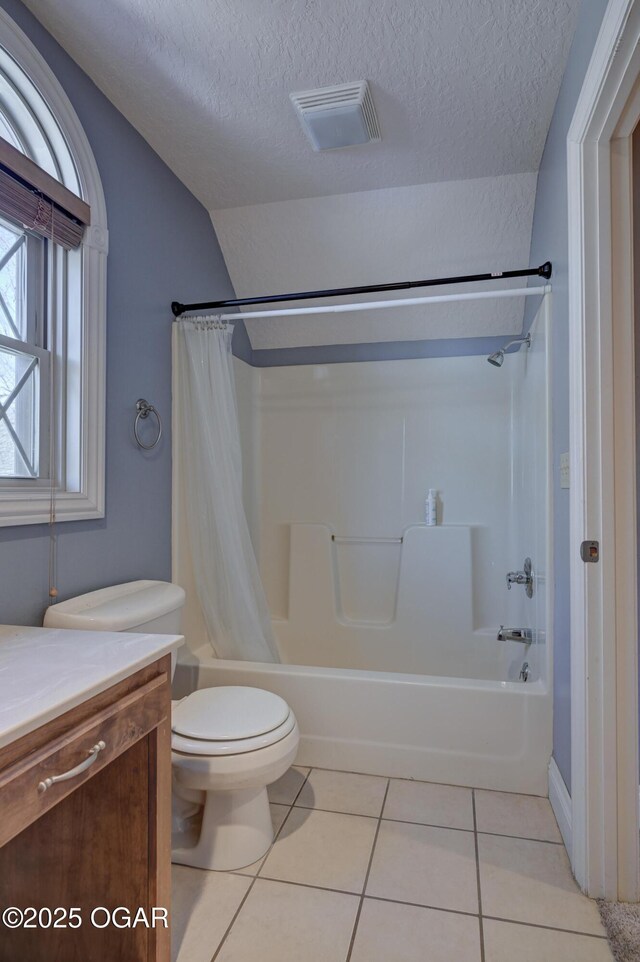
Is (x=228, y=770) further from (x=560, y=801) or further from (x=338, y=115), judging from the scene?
(x=338, y=115)

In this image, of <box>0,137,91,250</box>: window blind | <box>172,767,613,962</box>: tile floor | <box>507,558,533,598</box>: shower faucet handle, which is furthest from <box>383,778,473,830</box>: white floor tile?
<box>0,137,91,250</box>: window blind

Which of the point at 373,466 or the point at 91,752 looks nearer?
the point at 91,752

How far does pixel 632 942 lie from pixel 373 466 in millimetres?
2131

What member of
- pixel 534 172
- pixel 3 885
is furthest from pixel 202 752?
pixel 534 172

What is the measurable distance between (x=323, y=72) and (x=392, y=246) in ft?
3.09

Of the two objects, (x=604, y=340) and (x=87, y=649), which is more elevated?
(x=604, y=340)

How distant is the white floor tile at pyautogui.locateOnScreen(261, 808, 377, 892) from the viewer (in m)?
1.45

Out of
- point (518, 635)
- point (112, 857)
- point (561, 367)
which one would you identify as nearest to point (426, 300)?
point (561, 367)

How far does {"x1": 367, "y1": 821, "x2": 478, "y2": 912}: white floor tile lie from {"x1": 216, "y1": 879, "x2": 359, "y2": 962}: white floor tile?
0.13 metres

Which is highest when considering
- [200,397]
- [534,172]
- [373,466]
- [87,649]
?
[534,172]

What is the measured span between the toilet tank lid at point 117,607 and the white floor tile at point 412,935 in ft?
3.21

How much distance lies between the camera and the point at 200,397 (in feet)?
6.93

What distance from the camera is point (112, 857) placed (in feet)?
3.48

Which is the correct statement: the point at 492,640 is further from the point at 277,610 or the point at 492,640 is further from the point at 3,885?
the point at 3,885
